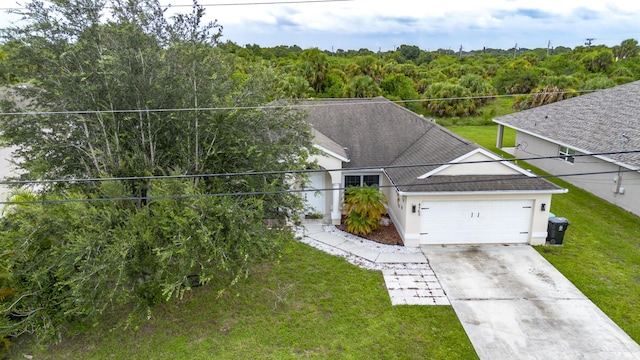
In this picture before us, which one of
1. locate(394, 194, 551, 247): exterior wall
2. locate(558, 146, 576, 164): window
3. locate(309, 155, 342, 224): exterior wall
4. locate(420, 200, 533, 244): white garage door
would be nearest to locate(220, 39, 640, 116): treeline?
locate(558, 146, 576, 164): window

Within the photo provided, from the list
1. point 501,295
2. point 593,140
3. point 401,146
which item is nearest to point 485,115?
point 593,140

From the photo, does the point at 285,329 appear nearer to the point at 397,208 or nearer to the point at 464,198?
the point at 397,208

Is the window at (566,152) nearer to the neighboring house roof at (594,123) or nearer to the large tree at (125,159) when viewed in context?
the neighboring house roof at (594,123)

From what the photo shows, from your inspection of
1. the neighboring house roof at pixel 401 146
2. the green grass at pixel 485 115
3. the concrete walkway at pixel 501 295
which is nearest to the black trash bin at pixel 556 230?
the concrete walkway at pixel 501 295

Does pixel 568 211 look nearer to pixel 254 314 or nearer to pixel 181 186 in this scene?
pixel 254 314

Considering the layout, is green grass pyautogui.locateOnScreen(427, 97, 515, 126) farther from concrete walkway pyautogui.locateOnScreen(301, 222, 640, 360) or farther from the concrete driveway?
the concrete driveway

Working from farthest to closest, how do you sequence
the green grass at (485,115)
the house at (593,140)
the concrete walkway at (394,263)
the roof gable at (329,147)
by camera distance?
the green grass at (485,115), the house at (593,140), the roof gable at (329,147), the concrete walkway at (394,263)

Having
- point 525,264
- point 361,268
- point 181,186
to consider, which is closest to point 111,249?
point 181,186
